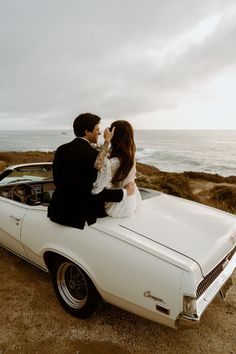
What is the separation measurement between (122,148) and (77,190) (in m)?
0.65

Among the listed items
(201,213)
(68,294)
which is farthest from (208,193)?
(68,294)

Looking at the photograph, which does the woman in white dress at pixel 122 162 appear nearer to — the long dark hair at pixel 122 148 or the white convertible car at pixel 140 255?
the long dark hair at pixel 122 148

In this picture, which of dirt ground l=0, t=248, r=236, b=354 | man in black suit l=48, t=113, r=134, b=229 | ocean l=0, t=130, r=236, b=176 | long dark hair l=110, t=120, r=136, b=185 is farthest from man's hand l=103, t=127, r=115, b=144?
ocean l=0, t=130, r=236, b=176

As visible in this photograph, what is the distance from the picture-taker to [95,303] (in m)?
2.62

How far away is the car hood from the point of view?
90.3 inches

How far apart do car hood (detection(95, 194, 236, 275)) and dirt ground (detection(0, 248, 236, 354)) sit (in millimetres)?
853

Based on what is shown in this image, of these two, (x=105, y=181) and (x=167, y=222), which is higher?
(x=105, y=181)

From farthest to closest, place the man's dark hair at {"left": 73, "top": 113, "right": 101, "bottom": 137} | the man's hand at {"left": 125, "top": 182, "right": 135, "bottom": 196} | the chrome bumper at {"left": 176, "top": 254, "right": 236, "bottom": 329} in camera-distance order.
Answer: the man's hand at {"left": 125, "top": 182, "right": 135, "bottom": 196}
the man's dark hair at {"left": 73, "top": 113, "right": 101, "bottom": 137}
the chrome bumper at {"left": 176, "top": 254, "right": 236, "bottom": 329}

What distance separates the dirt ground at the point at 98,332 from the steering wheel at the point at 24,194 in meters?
1.28

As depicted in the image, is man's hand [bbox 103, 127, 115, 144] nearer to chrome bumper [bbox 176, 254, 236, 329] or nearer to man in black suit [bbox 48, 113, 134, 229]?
man in black suit [bbox 48, 113, 134, 229]

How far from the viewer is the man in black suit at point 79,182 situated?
2609 millimetres

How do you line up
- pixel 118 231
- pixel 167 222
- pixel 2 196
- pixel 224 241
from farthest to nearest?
pixel 2 196 → pixel 167 222 → pixel 224 241 → pixel 118 231

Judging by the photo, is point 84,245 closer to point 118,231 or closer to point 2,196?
point 118,231

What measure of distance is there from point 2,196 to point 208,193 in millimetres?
10992
